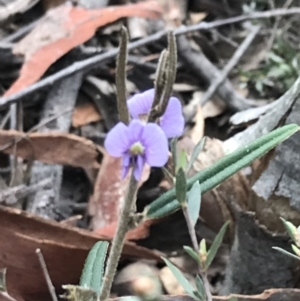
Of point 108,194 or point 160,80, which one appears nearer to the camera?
point 160,80

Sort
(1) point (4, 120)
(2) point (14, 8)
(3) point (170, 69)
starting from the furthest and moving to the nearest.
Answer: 1. (2) point (14, 8)
2. (1) point (4, 120)
3. (3) point (170, 69)

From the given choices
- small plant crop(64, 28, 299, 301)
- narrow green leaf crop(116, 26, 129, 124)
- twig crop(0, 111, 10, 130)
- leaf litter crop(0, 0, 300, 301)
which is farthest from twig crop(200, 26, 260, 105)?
narrow green leaf crop(116, 26, 129, 124)

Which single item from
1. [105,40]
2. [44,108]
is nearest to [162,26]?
[105,40]

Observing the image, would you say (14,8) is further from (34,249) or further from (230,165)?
(230,165)

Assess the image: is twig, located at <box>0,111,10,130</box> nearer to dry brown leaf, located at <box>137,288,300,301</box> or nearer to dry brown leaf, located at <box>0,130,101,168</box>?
dry brown leaf, located at <box>0,130,101,168</box>

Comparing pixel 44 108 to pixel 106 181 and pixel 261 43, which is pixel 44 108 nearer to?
pixel 106 181

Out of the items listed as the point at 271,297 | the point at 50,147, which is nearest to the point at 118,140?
the point at 271,297
